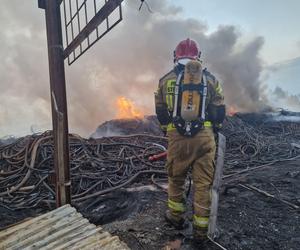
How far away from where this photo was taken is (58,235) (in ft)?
9.52

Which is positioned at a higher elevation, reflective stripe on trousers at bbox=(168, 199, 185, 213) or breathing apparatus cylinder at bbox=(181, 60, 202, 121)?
breathing apparatus cylinder at bbox=(181, 60, 202, 121)

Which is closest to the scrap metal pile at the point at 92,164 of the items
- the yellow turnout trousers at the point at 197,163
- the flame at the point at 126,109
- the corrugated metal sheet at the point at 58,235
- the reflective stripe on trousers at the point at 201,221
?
the corrugated metal sheet at the point at 58,235

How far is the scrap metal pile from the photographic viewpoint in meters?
5.99

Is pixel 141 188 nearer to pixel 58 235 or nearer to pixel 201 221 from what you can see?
pixel 201 221

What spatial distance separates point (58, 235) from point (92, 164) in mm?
4342

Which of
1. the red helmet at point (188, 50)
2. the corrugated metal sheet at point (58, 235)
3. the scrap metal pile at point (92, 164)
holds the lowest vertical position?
the scrap metal pile at point (92, 164)

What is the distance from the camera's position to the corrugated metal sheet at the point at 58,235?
269 centimetres

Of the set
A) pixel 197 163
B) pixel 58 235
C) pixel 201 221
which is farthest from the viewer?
pixel 197 163

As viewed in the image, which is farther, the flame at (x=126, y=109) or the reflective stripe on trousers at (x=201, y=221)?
the flame at (x=126, y=109)

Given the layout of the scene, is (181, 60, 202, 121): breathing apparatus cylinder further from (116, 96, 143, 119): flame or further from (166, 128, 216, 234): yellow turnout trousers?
(116, 96, 143, 119): flame

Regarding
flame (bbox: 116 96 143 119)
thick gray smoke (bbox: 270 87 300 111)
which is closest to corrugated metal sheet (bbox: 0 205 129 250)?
flame (bbox: 116 96 143 119)

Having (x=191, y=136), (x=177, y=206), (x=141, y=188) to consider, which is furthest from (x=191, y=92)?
(x=141, y=188)

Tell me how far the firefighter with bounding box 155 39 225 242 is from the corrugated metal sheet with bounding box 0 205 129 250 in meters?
1.23

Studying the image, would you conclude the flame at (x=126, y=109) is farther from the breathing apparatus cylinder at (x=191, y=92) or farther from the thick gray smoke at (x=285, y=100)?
the thick gray smoke at (x=285, y=100)
